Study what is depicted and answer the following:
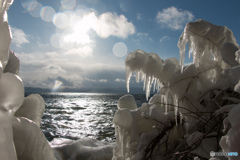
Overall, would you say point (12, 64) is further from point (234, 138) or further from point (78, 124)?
point (78, 124)

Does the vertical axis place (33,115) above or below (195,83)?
below

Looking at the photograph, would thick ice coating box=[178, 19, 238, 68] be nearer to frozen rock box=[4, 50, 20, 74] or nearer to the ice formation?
the ice formation

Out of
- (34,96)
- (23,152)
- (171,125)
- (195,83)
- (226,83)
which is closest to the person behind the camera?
(23,152)

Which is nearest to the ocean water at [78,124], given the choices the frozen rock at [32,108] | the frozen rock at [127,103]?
the frozen rock at [127,103]

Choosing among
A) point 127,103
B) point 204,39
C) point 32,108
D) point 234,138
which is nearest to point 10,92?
point 234,138

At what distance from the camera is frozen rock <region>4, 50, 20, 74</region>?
2.67 metres

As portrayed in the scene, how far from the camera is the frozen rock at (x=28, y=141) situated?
1.36m

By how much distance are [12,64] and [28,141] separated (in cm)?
183

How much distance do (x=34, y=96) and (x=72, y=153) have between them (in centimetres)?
268

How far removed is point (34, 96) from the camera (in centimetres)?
331

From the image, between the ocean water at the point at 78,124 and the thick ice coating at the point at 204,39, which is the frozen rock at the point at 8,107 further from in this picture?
the ocean water at the point at 78,124

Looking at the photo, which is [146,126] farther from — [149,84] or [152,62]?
[152,62]

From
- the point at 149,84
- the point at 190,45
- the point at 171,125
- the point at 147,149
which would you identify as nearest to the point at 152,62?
the point at 149,84

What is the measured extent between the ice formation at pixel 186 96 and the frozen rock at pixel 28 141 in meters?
1.64
